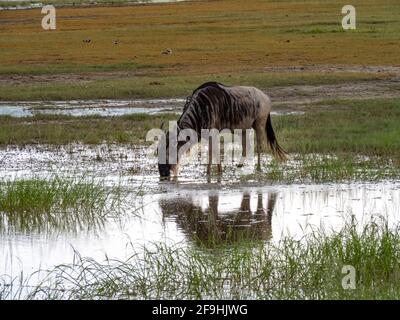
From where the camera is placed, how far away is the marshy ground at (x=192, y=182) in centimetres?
830

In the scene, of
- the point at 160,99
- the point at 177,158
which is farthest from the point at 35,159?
the point at 160,99

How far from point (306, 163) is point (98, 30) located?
1078 inches

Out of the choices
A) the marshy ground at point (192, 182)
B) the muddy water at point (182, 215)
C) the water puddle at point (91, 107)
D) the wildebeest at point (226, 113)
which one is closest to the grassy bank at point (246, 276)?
the marshy ground at point (192, 182)

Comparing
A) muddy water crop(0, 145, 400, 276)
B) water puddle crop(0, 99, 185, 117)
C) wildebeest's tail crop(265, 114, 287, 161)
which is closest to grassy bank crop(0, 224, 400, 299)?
muddy water crop(0, 145, 400, 276)

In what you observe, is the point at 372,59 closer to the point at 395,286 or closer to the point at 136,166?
the point at 136,166

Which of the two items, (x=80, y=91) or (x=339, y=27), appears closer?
(x=80, y=91)

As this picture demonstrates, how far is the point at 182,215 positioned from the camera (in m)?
11.4

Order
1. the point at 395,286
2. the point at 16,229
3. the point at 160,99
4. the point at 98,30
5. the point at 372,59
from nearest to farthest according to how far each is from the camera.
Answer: the point at 395,286, the point at 16,229, the point at 160,99, the point at 372,59, the point at 98,30

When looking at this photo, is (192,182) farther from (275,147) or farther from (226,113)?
(275,147)

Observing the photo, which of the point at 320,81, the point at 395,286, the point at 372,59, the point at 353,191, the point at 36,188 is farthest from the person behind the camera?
the point at 372,59

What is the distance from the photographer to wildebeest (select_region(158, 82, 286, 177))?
13742 mm

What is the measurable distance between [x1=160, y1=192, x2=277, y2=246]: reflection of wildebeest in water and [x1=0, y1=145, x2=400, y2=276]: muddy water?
1 cm

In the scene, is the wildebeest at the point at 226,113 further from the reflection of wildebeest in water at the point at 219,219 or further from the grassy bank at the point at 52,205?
the grassy bank at the point at 52,205

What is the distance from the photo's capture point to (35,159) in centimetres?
1512
